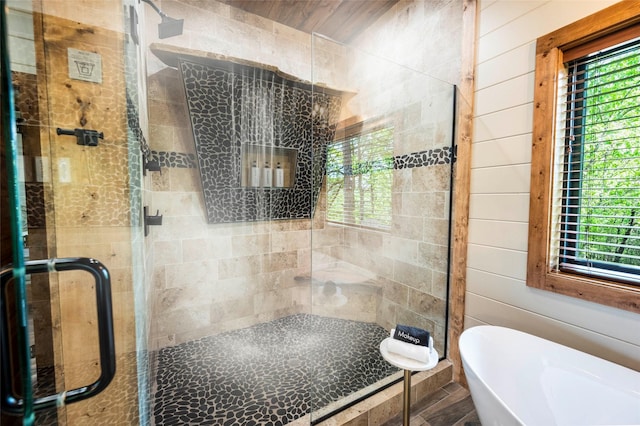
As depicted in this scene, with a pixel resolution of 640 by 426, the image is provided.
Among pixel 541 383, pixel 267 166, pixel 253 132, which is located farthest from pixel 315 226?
pixel 541 383

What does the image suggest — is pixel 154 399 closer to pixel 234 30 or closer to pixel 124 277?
pixel 124 277

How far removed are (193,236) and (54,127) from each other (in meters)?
1.59

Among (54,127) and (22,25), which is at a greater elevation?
(22,25)

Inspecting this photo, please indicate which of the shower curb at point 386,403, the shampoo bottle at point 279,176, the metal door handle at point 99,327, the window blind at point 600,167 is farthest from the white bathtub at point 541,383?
the shampoo bottle at point 279,176

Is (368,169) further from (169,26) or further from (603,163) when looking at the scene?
(169,26)

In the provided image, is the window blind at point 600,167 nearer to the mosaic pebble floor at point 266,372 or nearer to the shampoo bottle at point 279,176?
the mosaic pebble floor at point 266,372

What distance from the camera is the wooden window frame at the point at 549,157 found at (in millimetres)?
1231

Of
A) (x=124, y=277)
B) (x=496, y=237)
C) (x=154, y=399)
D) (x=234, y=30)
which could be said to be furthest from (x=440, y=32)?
(x=154, y=399)

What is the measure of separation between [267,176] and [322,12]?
1584 mm

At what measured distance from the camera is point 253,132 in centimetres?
238

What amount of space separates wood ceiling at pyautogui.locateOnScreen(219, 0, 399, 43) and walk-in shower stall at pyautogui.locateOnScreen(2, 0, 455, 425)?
9 centimetres

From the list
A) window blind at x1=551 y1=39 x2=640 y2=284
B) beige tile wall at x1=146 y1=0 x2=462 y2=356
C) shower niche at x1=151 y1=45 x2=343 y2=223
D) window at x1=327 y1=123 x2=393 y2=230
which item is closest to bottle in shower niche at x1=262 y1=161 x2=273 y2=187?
shower niche at x1=151 y1=45 x2=343 y2=223

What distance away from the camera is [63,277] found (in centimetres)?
85

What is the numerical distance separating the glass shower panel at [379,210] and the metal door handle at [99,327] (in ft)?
5.00
